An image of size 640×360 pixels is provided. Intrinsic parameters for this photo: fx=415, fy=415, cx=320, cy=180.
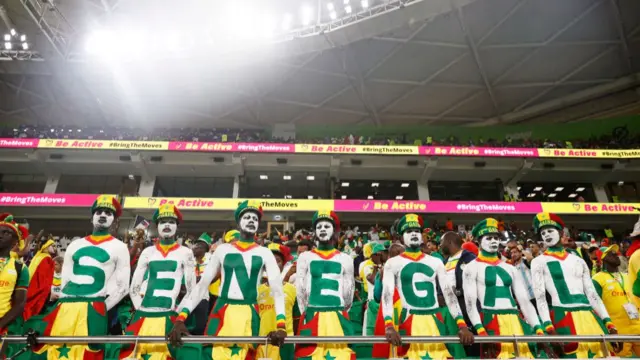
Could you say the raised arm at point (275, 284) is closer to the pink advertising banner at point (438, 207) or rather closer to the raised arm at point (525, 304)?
the raised arm at point (525, 304)

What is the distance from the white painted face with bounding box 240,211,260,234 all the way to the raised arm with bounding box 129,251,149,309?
117 cm

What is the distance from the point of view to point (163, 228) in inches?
197

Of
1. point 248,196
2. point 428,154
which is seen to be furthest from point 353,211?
point 248,196

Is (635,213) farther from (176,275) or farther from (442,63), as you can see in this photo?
(176,275)

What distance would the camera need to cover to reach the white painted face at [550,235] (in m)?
5.54

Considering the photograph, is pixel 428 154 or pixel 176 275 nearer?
pixel 176 275

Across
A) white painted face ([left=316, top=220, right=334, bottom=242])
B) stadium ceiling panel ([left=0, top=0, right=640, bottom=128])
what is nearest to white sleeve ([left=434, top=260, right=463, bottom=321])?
white painted face ([left=316, top=220, right=334, bottom=242])

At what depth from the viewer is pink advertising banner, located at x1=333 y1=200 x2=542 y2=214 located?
2280cm

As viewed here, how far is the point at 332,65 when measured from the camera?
2825 centimetres

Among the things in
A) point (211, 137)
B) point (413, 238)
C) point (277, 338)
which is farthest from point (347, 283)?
point (211, 137)

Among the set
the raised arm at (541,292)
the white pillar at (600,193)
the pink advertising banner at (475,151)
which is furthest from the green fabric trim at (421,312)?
the white pillar at (600,193)

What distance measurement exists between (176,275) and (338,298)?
1856 mm

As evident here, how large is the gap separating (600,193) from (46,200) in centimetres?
3294

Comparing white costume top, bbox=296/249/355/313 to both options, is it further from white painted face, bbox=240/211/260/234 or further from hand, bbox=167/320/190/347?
hand, bbox=167/320/190/347
